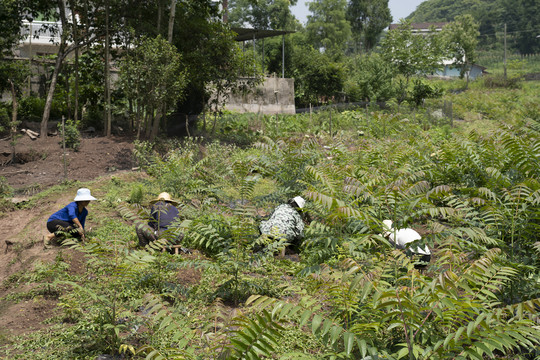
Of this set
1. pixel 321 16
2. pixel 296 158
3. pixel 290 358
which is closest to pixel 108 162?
pixel 296 158

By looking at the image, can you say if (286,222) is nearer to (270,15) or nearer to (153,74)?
(153,74)

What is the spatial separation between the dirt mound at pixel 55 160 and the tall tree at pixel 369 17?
54.1 meters

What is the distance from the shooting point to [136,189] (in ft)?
32.3

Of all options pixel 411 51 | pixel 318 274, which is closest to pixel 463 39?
pixel 411 51

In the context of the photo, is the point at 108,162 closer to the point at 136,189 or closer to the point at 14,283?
the point at 136,189

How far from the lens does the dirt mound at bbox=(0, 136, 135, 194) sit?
41.0 feet

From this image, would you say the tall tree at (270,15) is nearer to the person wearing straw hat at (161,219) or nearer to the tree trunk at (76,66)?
the tree trunk at (76,66)

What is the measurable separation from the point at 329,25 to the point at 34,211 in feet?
176

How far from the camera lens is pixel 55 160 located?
13836mm

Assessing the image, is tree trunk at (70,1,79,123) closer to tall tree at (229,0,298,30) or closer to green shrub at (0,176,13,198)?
green shrub at (0,176,13,198)

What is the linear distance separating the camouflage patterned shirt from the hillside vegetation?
0.67ft

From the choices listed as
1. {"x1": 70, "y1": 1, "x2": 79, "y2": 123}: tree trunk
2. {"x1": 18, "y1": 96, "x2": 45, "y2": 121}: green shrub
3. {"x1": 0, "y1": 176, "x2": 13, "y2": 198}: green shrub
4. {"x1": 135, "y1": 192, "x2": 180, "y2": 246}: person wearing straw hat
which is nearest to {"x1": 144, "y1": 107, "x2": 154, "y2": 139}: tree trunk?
{"x1": 70, "y1": 1, "x2": 79, "y2": 123}: tree trunk

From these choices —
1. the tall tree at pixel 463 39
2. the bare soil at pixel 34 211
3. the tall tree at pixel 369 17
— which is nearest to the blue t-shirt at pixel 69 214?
the bare soil at pixel 34 211

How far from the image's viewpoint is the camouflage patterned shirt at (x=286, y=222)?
8219 mm
